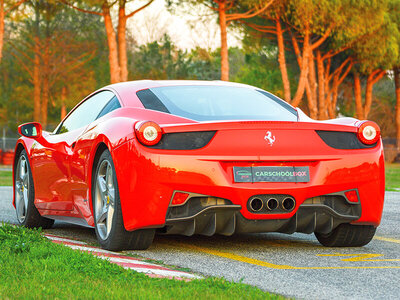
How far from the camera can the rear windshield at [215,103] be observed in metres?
5.97

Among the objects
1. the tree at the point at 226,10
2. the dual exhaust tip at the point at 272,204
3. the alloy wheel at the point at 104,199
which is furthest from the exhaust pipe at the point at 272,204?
the tree at the point at 226,10

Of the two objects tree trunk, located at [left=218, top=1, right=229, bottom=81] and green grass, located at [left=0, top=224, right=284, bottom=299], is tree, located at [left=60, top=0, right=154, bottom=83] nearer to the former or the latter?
tree trunk, located at [left=218, top=1, right=229, bottom=81]

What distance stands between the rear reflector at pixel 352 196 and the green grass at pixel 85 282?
5.54ft

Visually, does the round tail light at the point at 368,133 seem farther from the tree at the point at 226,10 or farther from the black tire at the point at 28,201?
the tree at the point at 226,10

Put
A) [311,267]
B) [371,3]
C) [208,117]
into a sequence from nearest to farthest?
[311,267] → [208,117] → [371,3]

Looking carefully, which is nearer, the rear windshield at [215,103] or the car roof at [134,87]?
the rear windshield at [215,103]

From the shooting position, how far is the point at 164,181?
17.9 ft

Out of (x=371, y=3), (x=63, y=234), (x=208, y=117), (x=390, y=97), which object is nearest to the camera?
Answer: (x=208, y=117)

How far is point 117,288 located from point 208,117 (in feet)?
6.52

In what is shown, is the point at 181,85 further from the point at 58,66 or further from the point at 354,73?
the point at 354,73

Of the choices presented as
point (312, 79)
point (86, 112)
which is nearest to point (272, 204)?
point (86, 112)

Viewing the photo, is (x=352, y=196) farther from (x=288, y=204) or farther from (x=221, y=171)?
(x=221, y=171)

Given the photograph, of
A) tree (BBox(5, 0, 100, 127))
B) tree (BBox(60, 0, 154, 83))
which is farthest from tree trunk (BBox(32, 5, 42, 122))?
tree (BBox(60, 0, 154, 83))

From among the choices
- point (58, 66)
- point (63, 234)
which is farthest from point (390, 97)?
point (63, 234)
